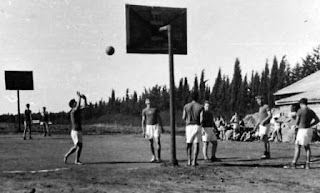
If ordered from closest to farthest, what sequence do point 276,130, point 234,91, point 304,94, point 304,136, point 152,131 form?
1. point 304,136
2. point 152,131
3. point 276,130
4. point 304,94
5. point 234,91

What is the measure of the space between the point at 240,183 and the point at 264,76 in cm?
6925

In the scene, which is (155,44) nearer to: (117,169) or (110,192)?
(117,169)

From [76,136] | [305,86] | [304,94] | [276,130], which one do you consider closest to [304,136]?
[76,136]

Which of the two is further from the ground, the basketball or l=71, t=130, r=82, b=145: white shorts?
the basketball

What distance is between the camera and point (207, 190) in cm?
823

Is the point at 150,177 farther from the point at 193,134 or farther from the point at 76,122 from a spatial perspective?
the point at 76,122

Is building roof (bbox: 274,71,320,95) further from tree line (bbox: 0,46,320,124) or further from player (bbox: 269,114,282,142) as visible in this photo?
tree line (bbox: 0,46,320,124)

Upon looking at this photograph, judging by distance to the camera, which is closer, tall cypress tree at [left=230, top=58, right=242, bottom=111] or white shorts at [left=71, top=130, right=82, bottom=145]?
white shorts at [left=71, top=130, right=82, bottom=145]

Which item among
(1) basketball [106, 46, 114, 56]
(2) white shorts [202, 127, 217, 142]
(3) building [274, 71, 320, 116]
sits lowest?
(2) white shorts [202, 127, 217, 142]

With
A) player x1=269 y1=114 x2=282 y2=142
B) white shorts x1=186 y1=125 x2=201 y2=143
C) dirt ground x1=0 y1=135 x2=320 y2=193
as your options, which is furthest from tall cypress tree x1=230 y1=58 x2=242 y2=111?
white shorts x1=186 y1=125 x2=201 y2=143

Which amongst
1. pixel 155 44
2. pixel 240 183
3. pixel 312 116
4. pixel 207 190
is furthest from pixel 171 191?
pixel 155 44

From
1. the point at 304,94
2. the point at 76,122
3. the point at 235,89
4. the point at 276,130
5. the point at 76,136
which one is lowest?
the point at 276,130

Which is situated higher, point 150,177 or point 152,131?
point 152,131

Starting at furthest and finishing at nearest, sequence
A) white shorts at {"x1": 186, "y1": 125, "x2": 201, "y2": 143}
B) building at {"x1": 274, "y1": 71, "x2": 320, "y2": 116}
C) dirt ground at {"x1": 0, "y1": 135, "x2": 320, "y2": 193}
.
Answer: building at {"x1": 274, "y1": 71, "x2": 320, "y2": 116} < white shorts at {"x1": 186, "y1": 125, "x2": 201, "y2": 143} < dirt ground at {"x1": 0, "y1": 135, "x2": 320, "y2": 193}
